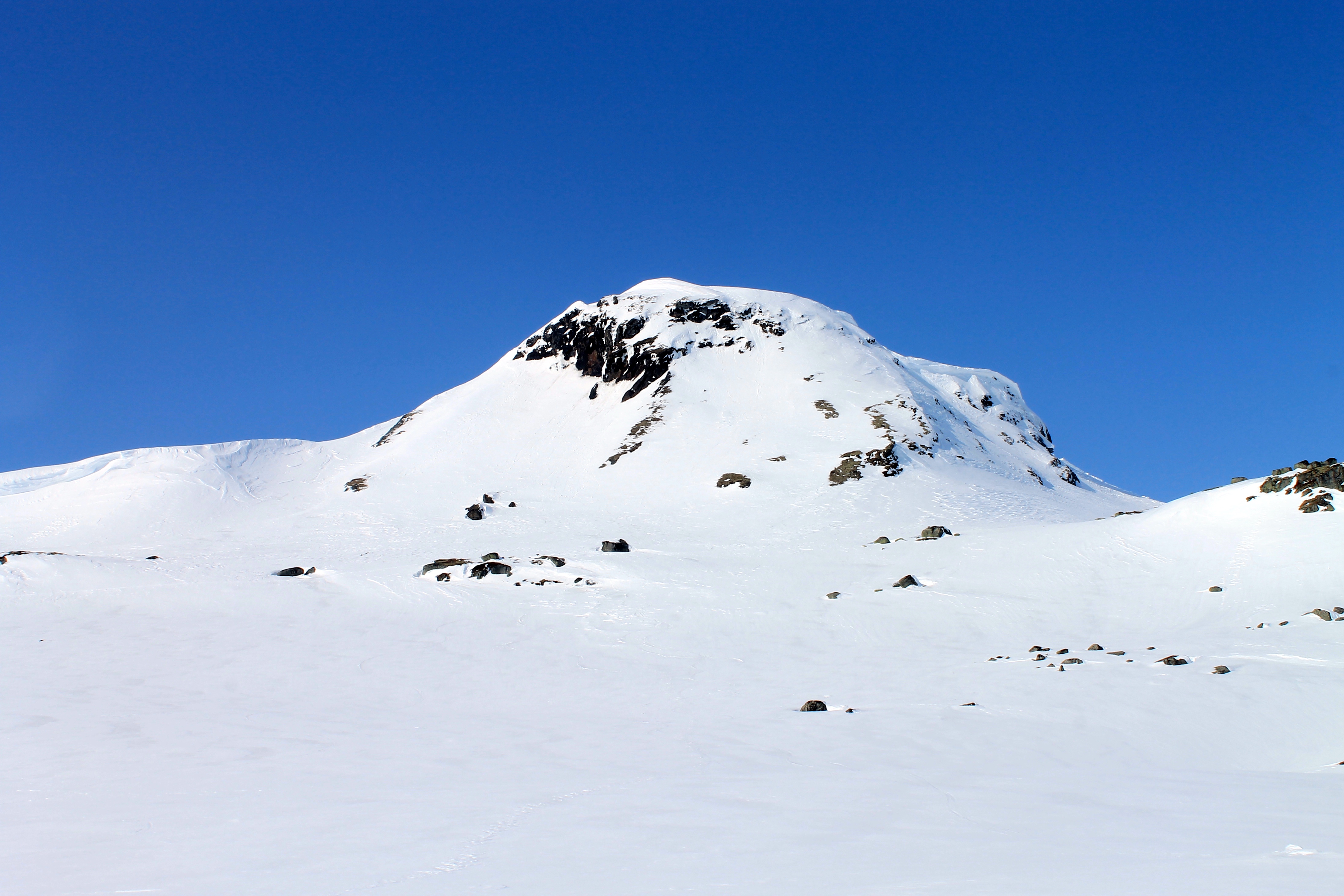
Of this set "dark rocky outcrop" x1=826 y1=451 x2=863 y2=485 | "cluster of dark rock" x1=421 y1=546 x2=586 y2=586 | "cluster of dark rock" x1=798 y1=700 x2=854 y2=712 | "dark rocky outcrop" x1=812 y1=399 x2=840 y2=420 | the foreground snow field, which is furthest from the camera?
"dark rocky outcrop" x1=812 y1=399 x2=840 y2=420

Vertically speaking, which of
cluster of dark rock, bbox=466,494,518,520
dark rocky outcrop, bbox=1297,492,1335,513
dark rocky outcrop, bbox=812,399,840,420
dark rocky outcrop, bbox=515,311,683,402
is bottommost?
dark rocky outcrop, bbox=1297,492,1335,513

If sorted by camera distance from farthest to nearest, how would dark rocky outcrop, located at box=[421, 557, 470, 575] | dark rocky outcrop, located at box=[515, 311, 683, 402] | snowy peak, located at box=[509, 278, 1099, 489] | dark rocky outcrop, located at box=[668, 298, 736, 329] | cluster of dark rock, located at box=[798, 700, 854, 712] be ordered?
dark rocky outcrop, located at box=[668, 298, 736, 329] < dark rocky outcrop, located at box=[515, 311, 683, 402] < snowy peak, located at box=[509, 278, 1099, 489] < dark rocky outcrop, located at box=[421, 557, 470, 575] < cluster of dark rock, located at box=[798, 700, 854, 712]

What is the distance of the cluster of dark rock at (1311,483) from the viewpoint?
90.1 feet

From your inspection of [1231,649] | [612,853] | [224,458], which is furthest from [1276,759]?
[224,458]

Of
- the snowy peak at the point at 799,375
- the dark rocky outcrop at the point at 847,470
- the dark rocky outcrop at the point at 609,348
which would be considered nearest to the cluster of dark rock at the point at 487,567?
the dark rocky outcrop at the point at 847,470

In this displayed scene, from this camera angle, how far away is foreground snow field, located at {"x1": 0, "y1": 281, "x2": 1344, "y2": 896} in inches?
266

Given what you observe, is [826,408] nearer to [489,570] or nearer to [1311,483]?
[1311,483]

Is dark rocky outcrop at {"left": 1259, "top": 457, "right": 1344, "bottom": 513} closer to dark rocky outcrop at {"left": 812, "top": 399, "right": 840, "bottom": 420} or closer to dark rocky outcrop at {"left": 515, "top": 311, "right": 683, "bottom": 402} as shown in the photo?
dark rocky outcrop at {"left": 812, "top": 399, "right": 840, "bottom": 420}

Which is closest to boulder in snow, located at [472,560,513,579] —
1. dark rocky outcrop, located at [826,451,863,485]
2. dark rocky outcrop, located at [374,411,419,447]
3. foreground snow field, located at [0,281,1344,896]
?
foreground snow field, located at [0,281,1344,896]

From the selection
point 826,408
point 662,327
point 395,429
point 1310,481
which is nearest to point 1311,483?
point 1310,481

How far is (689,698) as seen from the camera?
16.5 metres

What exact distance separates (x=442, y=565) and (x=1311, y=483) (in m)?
32.6

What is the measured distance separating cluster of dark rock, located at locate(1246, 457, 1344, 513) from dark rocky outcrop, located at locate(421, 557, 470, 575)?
98.9ft

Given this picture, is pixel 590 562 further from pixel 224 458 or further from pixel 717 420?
pixel 224 458
